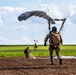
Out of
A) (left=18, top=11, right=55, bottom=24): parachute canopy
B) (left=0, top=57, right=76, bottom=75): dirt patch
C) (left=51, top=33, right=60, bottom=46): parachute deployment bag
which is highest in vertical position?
(left=18, top=11, right=55, bottom=24): parachute canopy

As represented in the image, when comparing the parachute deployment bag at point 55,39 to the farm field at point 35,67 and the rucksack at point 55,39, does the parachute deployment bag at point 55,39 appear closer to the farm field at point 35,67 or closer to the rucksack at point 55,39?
the rucksack at point 55,39

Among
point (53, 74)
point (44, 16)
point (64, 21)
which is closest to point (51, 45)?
point (64, 21)

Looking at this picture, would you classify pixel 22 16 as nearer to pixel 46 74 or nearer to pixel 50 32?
pixel 50 32

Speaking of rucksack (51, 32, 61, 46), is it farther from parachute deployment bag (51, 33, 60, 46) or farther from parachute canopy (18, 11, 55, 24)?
parachute canopy (18, 11, 55, 24)

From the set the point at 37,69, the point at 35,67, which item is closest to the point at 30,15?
the point at 35,67

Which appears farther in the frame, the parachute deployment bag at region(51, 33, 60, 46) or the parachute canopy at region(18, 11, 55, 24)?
the parachute canopy at region(18, 11, 55, 24)

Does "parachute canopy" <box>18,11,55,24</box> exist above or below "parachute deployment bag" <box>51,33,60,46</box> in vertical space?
above

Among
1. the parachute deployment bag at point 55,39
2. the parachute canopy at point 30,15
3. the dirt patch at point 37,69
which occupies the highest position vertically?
the parachute canopy at point 30,15

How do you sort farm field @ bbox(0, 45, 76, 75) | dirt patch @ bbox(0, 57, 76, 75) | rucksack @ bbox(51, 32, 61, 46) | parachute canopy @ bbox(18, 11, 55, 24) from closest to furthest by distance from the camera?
dirt patch @ bbox(0, 57, 76, 75) → farm field @ bbox(0, 45, 76, 75) → rucksack @ bbox(51, 32, 61, 46) → parachute canopy @ bbox(18, 11, 55, 24)

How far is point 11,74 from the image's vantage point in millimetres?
16922

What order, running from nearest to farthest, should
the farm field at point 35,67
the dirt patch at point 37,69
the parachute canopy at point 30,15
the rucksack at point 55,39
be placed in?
the dirt patch at point 37,69 < the farm field at point 35,67 < the rucksack at point 55,39 < the parachute canopy at point 30,15

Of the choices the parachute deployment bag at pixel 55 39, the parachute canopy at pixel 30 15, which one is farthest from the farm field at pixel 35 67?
the parachute canopy at pixel 30 15

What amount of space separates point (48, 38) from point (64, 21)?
7.51 feet

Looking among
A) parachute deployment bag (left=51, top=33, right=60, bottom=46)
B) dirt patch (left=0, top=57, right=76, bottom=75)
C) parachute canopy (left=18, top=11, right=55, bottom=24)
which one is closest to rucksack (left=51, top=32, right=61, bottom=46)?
parachute deployment bag (left=51, top=33, right=60, bottom=46)
